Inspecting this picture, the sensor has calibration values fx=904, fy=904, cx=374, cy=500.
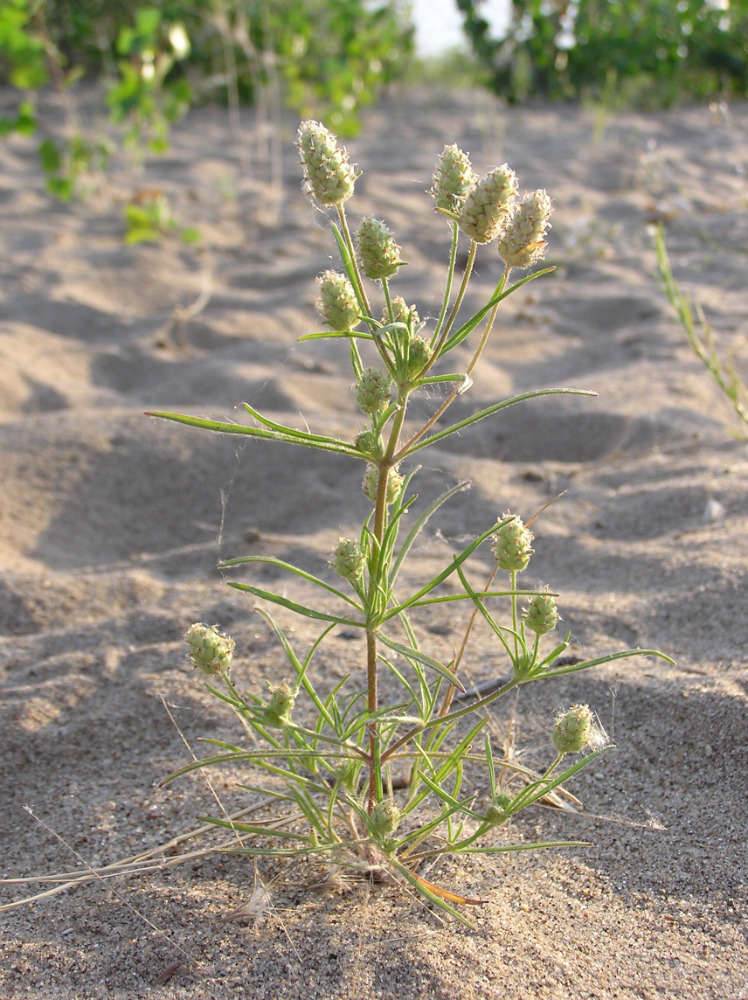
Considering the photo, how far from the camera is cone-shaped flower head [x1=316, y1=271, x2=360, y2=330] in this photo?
1.00 meters

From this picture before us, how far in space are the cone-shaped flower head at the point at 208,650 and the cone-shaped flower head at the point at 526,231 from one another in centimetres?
55

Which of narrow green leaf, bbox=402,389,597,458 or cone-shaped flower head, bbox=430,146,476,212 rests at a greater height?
cone-shaped flower head, bbox=430,146,476,212

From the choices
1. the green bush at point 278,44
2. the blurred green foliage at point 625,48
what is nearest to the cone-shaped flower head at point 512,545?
the green bush at point 278,44

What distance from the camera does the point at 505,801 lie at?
110 cm

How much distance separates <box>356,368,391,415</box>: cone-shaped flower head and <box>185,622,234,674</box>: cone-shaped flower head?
33 cm

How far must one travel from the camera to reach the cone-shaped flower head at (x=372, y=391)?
1018 millimetres

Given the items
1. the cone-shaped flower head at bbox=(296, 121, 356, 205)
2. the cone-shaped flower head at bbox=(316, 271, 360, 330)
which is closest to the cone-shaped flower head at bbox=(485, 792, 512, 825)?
the cone-shaped flower head at bbox=(316, 271, 360, 330)

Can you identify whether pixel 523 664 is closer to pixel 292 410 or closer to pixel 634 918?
pixel 634 918

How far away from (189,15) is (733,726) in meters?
7.56

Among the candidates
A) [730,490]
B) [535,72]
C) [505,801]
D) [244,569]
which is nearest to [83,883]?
[505,801]

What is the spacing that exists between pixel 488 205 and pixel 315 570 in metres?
1.30

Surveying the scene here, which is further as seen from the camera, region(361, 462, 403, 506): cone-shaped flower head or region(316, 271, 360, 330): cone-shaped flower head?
region(361, 462, 403, 506): cone-shaped flower head

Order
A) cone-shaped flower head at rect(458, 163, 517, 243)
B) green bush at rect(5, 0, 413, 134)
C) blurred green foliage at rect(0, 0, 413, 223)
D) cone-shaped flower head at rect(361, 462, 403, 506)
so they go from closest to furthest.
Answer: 1. cone-shaped flower head at rect(458, 163, 517, 243)
2. cone-shaped flower head at rect(361, 462, 403, 506)
3. blurred green foliage at rect(0, 0, 413, 223)
4. green bush at rect(5, 0, 413, 134)

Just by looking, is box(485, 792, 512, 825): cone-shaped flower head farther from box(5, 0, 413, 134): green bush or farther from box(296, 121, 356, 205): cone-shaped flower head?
box(5, 0, 413, 134): green bush
